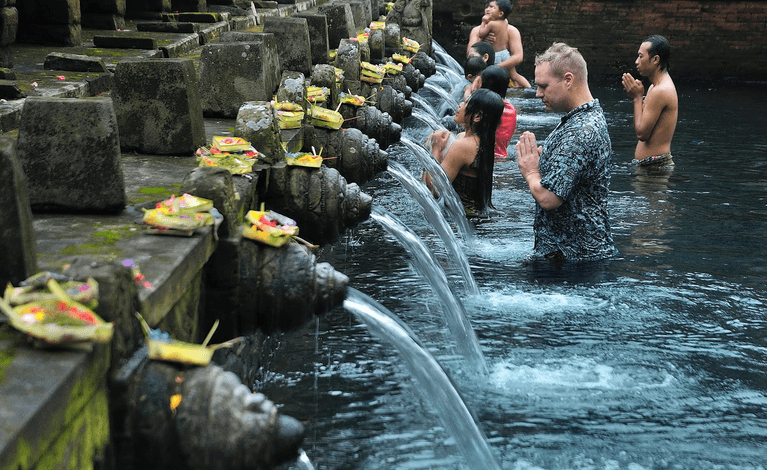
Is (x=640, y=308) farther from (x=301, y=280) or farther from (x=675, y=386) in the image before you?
(x=301, y=280)

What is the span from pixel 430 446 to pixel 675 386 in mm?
1292

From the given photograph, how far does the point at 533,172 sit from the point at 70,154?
2749mm

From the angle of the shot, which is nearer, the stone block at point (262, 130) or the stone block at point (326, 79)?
the stone block at point (262, 130)

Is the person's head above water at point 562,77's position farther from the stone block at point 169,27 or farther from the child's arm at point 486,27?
the child's arm at point 486,27

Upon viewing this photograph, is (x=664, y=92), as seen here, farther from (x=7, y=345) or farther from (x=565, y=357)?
(x=7, y=345)

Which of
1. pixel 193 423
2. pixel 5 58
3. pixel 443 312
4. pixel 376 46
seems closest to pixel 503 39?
pixel 376 46

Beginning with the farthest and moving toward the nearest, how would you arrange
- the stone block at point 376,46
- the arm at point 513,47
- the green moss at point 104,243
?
the arm at point 513,47, the stone block at point 376,46, the green moss at point 104,243

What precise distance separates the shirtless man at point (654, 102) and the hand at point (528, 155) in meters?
2.93

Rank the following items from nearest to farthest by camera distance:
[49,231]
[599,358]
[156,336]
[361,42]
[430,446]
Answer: [156,336] < [49,231] < [430,446] < [599,358] < [361,42]

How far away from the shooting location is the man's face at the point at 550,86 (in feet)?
15.6

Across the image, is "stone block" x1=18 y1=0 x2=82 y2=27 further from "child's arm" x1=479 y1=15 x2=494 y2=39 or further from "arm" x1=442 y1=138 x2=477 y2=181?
"child's arm" x1=479 y1=15 x2=494 y2=39

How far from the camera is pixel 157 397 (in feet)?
6.53

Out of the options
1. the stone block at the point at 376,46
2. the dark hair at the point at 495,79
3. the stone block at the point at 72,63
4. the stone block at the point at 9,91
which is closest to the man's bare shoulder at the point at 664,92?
the dark hair at the point at 495,79

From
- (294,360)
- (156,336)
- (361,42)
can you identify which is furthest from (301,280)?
(361,42)
